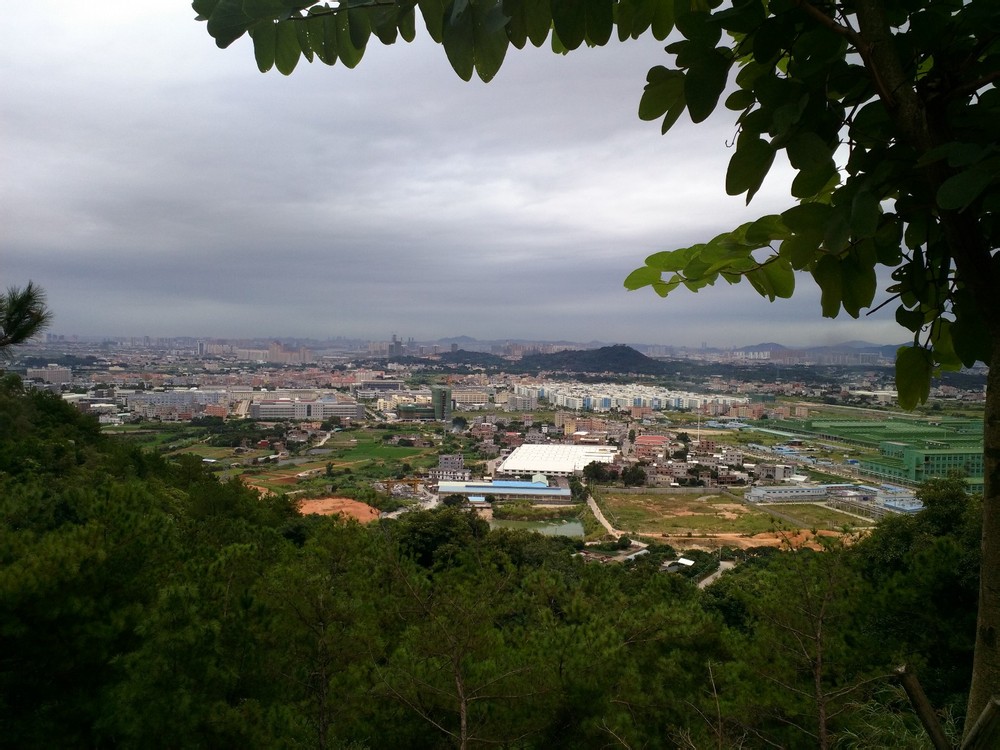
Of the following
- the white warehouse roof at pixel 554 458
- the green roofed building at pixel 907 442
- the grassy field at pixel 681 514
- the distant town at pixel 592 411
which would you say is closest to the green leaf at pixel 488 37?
the distant town at pixel 592 411

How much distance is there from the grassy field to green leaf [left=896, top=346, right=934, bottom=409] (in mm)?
11873

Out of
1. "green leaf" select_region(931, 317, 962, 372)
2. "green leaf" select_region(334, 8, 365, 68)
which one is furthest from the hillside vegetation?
"green leaf" select_region(334, 8, 365, 68)

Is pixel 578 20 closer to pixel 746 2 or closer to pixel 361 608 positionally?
pixel 746 2

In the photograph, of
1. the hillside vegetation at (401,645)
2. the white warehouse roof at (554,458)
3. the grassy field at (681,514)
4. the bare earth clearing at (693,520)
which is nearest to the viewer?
the hillside vegetation at (401,645)

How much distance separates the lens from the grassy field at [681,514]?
11880 millimetres

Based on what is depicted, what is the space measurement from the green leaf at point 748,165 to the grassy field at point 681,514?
1208 cm

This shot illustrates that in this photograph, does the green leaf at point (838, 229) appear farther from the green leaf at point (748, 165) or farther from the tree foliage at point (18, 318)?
the tree foliage at point (18, 318)

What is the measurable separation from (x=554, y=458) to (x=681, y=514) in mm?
6444

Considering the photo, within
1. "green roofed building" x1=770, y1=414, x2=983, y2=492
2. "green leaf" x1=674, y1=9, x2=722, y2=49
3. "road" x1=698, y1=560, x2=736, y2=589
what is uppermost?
"green leaf" x1=674, y1=9, x2=722, y2=49

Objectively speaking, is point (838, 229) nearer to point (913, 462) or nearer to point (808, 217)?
point (808, 217)

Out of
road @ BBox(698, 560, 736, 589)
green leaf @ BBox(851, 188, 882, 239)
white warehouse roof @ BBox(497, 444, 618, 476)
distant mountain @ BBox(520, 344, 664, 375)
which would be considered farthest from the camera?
distant mountain @ BBox(520, 344, 664, 375)

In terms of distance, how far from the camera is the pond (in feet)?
38.6

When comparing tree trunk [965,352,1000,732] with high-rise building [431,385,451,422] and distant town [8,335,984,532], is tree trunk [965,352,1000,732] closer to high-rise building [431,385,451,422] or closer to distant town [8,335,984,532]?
distant town [8,335,984,532]

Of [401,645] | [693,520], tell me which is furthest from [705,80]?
[693,520]
